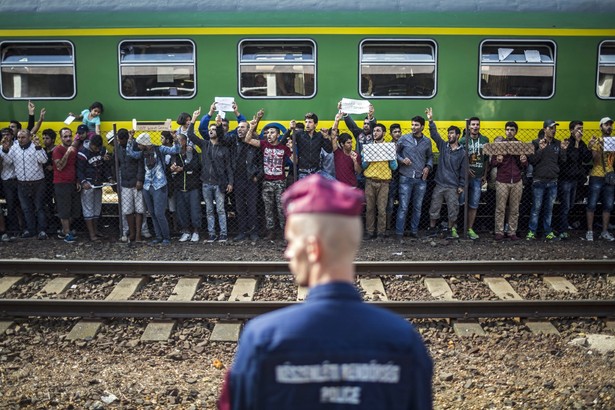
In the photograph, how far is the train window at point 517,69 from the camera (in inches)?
444

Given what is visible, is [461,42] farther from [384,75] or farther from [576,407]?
[576,407]

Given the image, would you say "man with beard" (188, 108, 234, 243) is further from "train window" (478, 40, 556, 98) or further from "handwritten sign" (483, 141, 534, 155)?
"train window" (478, 40, 556, 98)

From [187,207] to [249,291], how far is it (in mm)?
3274

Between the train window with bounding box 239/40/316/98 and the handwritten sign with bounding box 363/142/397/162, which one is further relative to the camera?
the train window with bounding box 239/40/316/98

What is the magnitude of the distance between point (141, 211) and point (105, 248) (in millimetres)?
814

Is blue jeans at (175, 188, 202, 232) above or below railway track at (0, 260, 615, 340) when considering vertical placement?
above

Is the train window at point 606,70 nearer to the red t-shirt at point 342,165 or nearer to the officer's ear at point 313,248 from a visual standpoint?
the red t-shirt at point 342,165

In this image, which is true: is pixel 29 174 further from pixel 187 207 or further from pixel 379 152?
pixel 379 152

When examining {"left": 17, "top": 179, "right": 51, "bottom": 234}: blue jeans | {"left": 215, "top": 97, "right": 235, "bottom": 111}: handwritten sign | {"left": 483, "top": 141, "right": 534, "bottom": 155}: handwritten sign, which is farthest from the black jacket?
{"left": 483, "top": 141, "right": 534, "bottom": 155}: handwritten sign

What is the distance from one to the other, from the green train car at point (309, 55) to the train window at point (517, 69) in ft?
0.06

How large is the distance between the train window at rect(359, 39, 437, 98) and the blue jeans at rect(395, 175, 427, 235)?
4.61ft

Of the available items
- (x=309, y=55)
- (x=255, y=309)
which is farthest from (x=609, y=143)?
(x=255, y=309)

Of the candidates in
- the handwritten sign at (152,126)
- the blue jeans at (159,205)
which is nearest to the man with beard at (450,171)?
the handwritten sign at (152,126)

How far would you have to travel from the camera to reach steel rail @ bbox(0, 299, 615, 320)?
748 cm
